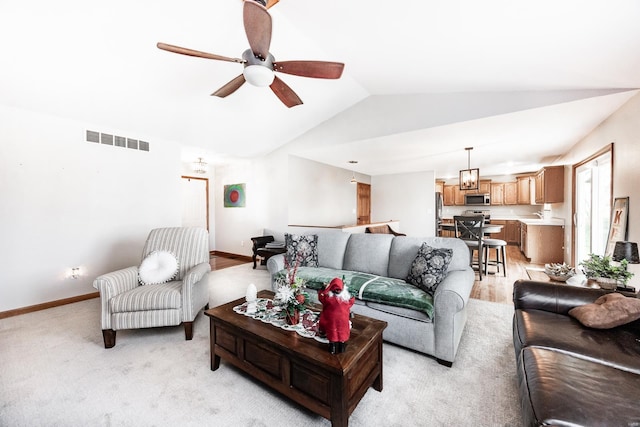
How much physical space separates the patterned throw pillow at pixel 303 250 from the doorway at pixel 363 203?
4.26 metres

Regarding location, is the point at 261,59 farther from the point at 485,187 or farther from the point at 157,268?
the point at 485,187

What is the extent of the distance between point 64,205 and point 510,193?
988 cm

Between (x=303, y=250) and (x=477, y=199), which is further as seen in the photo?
(x=477, y=199)

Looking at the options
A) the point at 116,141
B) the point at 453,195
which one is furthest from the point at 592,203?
the point at 116,141

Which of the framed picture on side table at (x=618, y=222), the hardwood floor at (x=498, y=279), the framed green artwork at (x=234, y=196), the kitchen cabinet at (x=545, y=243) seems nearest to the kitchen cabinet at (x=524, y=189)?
the hardwood floor at (x=498, y=279)

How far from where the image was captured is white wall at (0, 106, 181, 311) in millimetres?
2988

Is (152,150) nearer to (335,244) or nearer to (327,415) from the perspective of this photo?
(335,244)

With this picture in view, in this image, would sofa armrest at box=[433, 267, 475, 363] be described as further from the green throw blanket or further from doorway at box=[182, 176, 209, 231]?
doorway at box=[182, 176, 209, 231]

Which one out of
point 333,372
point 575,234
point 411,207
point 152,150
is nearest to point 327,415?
point 333,372

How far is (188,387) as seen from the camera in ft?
5.71

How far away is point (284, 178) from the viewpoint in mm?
5125

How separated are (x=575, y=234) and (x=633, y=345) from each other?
12.3 ft

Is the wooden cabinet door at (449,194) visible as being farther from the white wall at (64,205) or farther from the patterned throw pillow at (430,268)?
the white wall at (64,205)

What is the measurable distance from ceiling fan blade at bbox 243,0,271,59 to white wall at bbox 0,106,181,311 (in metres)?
3.19
